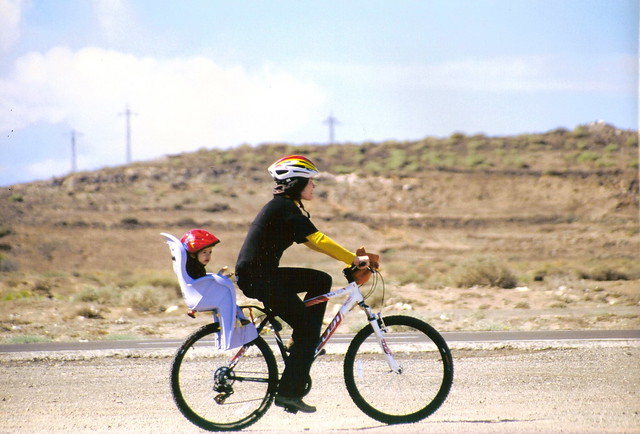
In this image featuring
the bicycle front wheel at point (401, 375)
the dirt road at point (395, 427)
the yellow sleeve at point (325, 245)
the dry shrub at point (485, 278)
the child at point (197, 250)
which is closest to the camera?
the yellow sleeve at point (325, 245)

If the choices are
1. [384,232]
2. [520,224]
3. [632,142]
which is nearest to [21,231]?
[384,232]

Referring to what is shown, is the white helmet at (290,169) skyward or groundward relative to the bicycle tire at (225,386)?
skyward

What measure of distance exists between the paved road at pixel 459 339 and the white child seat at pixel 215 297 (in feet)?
29.7

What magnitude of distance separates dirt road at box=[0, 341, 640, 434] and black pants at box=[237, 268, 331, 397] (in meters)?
0.57

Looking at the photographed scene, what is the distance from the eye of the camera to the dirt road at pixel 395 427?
23.6ft

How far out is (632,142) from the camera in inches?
2840

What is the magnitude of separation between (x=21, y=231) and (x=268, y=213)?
175 ft

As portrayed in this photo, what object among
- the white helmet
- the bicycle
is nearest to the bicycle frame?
the bicycle

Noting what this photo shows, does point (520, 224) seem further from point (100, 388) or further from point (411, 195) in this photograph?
point (100, 388)

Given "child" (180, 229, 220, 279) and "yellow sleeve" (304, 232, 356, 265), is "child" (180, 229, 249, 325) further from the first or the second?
"yellow sleeve" (304, 232, 356, 265)

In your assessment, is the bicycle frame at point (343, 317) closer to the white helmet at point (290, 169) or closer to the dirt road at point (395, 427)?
the dirt road at point (395, 427)

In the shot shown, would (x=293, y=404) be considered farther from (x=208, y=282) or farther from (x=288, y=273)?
(x=208, y=282)

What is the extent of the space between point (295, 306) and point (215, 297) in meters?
0.61

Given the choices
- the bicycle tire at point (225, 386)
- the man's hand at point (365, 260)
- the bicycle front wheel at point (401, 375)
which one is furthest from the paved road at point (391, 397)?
the man's hand at point (365, 260)
